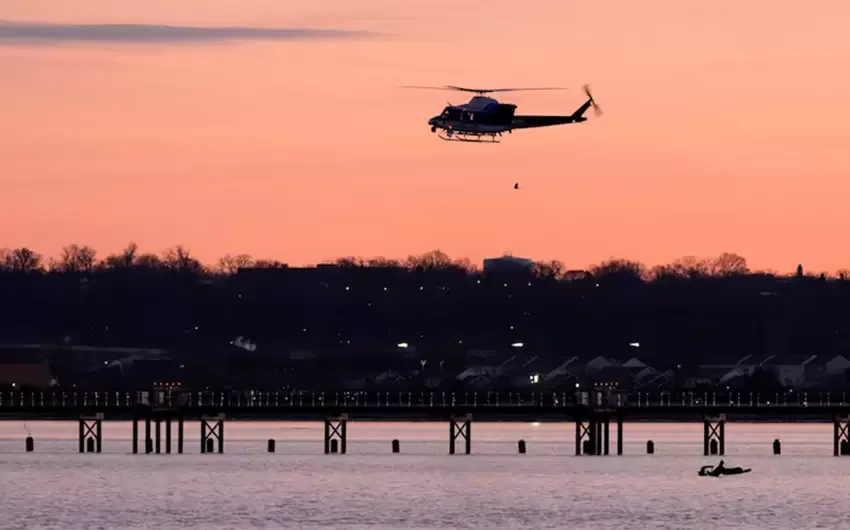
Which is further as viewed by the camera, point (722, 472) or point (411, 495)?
point (722, 472)

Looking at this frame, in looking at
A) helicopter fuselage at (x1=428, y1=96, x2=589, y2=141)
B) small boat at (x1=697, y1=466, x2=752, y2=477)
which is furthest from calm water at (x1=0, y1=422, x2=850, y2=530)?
helicopter fuselage at (x1=428, y1=96, x2=589, y2=141)

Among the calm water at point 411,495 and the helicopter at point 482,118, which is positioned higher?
the helicopter at point 482,118

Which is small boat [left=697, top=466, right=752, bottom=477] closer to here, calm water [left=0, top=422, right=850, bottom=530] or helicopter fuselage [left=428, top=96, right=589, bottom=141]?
calm water [left=0, top=422, right=850, bottom=530]

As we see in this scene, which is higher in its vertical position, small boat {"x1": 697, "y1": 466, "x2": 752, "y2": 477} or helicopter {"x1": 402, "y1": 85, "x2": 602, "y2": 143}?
helicopter {"x1": 402, "y1": 85, "x2": 602, "y2": 143}

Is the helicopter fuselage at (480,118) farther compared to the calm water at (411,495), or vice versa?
the helicopter fuselage at (480,118)

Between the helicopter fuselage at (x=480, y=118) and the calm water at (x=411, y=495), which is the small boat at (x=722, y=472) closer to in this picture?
the calm water at (x=411, y=495)

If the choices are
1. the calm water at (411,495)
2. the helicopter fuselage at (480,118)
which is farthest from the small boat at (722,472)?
the helicopter fuselage at (480,118)

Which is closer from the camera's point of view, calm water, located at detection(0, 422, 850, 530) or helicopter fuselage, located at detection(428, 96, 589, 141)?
calm water, located at detection(0, 422, 850, 530)

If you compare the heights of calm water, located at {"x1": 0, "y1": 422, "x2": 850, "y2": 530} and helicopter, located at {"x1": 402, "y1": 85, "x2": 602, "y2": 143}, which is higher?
helicopter, located at {"x1": 402, "y1": 85, "x2": 602, "y2": 143}

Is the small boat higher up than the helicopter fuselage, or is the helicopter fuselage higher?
the helicopter fuselage

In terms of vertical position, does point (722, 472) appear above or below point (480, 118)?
below

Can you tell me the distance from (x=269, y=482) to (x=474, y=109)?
25.7 meters

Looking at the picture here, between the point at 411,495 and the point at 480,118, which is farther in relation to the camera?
the point at 480,118

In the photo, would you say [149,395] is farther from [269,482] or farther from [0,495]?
[0,495]
